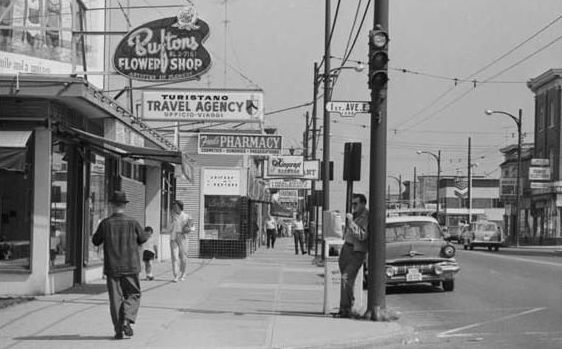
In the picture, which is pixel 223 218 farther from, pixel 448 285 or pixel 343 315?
pixel 343 315

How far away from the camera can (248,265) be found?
979 inches

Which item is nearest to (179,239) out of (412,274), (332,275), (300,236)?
(412,274)

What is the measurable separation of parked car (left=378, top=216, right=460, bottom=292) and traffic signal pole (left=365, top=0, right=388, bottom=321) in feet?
16.2

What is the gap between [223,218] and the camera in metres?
28.1

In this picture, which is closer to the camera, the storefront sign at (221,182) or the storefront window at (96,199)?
the storefront window at (96,199)

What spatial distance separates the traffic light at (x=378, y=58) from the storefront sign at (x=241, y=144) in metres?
12.7

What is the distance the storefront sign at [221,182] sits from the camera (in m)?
27.8

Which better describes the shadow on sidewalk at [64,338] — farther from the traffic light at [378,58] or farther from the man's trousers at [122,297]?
the traffic light at [378,58]

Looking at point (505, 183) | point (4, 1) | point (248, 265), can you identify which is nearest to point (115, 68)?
point (4, 1)

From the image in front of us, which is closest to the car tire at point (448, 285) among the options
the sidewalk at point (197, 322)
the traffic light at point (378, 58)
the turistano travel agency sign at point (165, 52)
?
the sidewalk at point (197, 322)

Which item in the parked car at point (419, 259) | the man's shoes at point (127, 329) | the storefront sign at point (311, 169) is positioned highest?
the storefront sign at point (311, 169)

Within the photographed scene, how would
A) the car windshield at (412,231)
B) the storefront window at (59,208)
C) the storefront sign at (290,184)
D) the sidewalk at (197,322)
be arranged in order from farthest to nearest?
the storefront sign at (290,184) → the car windshield at (412,231) → the storefront window at (59,208) → the sidewalk at (197,322)

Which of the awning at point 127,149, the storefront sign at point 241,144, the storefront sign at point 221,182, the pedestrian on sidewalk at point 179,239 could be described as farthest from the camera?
the storefront sign at point 221,182

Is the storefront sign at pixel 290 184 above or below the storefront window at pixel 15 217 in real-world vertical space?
above
